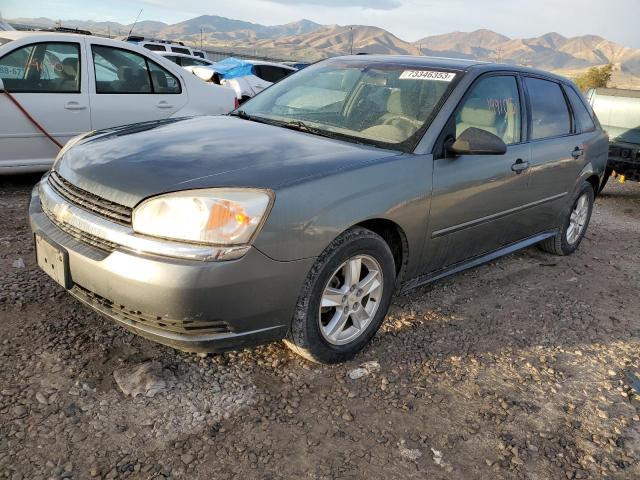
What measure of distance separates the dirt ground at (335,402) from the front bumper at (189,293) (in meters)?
0.35

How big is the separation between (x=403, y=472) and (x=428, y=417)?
40 cm

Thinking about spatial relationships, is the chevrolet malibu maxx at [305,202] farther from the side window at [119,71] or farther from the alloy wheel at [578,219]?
the side window at [119,71]

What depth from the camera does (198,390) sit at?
2.57 m

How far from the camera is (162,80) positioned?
6.11 metres

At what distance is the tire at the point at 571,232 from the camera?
481 cm

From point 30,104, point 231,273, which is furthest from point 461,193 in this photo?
point 30,104

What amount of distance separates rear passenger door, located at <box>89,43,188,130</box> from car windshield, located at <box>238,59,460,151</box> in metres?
2.35

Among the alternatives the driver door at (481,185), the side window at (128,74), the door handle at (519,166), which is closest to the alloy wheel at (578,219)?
the driver door at (481,185)

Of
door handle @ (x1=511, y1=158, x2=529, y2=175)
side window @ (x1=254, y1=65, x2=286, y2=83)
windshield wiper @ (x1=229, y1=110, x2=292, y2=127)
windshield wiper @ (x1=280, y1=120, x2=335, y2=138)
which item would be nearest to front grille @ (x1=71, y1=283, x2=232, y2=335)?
windshield wiper @ (x1=280, y1=120, x2=335, y2=138)

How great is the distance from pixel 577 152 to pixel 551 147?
1.69 ft

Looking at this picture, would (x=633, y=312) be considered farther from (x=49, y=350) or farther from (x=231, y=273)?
(x=49, y=350)

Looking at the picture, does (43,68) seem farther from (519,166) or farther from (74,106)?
(519,166)

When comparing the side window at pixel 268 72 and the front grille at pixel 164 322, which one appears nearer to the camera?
the front grille at pixel 164 322

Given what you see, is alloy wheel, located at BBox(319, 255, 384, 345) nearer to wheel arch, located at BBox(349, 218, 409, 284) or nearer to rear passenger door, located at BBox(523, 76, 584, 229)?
wheel arch, located at BBox(349, 218, 409, 284)
